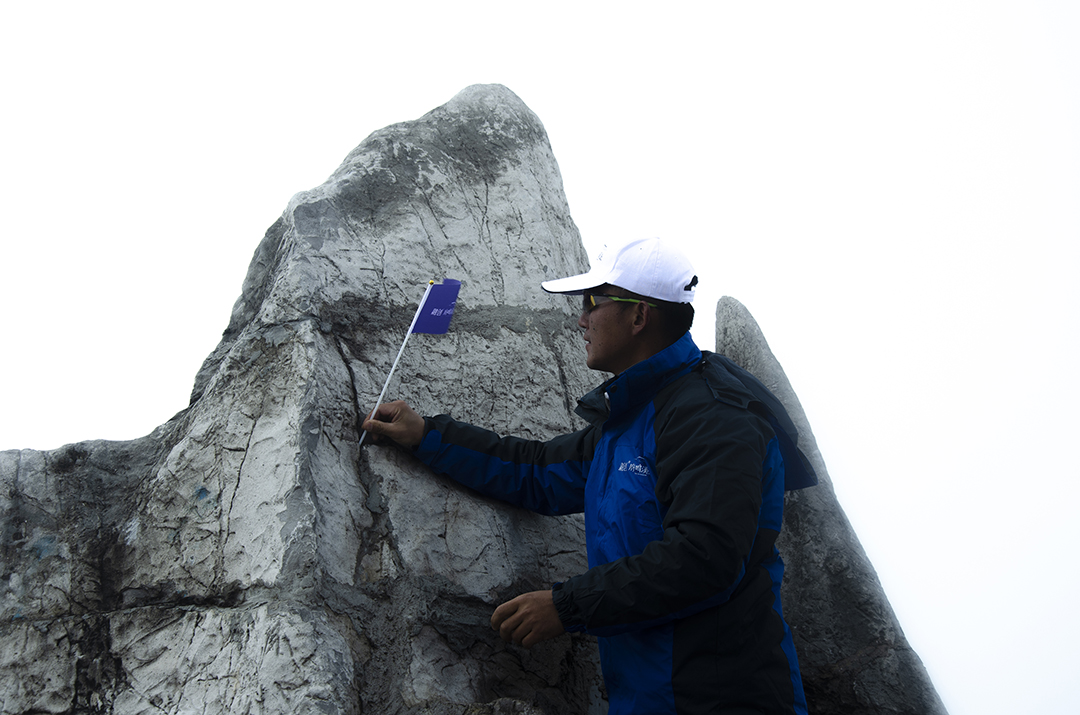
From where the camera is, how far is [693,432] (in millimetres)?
1968

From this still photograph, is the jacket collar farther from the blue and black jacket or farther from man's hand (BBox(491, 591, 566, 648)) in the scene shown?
man's hand (BBox(491, 591, 566, 648))

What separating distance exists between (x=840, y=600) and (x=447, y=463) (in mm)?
1541

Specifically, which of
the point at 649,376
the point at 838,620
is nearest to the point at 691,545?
the point at 649,376

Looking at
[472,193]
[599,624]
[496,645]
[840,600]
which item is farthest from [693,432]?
[472,193]

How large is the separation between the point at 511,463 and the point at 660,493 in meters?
0.70

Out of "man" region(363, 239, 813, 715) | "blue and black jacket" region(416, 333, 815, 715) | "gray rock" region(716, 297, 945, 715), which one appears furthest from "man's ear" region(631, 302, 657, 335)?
"gray rock" region(716, 297, 945, 715)

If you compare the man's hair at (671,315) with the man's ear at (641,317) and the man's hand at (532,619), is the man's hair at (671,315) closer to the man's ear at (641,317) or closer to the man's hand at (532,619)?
the man's ear at (641,317)

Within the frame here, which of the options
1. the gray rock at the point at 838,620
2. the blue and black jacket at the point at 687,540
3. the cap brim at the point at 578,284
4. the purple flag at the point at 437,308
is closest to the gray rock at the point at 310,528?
the purple flag at the point at 437,308

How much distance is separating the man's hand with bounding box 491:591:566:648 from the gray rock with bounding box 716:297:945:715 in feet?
4.64

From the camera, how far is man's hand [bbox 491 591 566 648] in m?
1.93

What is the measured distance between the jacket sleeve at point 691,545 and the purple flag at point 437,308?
95cm

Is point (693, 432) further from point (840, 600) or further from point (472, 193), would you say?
point (472, 193)

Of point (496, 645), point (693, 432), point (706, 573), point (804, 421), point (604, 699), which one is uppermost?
point (693, 432)

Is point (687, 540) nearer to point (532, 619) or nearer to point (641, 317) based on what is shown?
point (532, 619)
